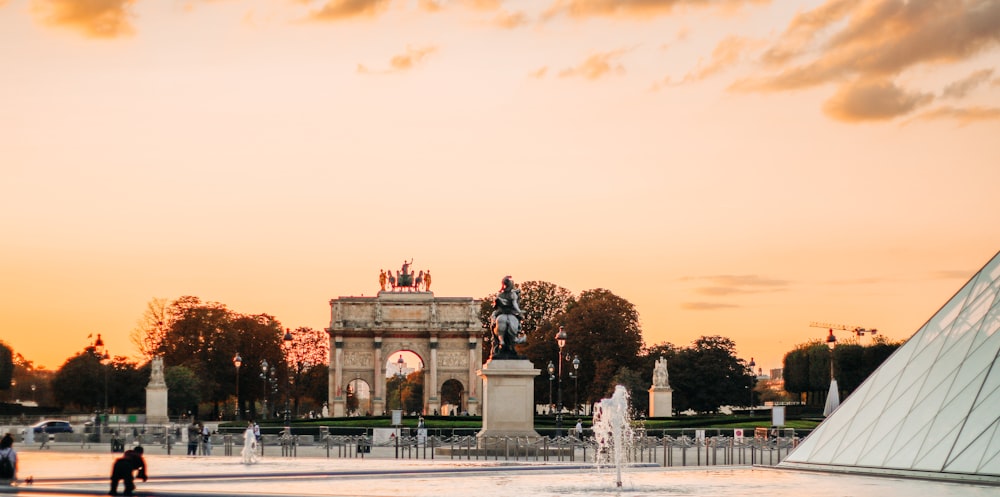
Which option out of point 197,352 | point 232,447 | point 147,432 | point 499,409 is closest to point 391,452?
point 232,447

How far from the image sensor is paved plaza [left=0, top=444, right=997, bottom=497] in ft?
80.1

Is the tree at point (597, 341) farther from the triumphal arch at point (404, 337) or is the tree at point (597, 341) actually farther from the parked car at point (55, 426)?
the parked car at point (55, 426)

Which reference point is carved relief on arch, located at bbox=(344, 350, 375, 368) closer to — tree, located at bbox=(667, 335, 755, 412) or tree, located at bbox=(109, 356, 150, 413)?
tree, located at bbox=(109, 356, 150, 413)

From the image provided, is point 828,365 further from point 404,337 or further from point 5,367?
point 5,367

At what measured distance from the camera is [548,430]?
54094mm

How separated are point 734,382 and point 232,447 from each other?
68.8 metres

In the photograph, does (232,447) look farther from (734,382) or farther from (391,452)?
(734,382)

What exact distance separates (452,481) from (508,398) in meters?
12.2

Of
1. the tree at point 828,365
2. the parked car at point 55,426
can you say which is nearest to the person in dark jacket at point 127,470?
the parked car at point 55,426

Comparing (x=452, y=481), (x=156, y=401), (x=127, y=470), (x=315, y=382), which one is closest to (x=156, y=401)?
(x=156, y=401)

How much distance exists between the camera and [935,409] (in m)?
29.3

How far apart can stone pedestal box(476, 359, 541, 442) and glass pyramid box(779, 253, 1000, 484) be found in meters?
9.21

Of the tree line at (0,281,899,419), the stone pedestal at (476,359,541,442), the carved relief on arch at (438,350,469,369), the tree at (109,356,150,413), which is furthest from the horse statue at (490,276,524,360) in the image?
the carved relief on arch at (438,350,469,369)

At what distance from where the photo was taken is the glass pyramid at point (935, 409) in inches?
1078
